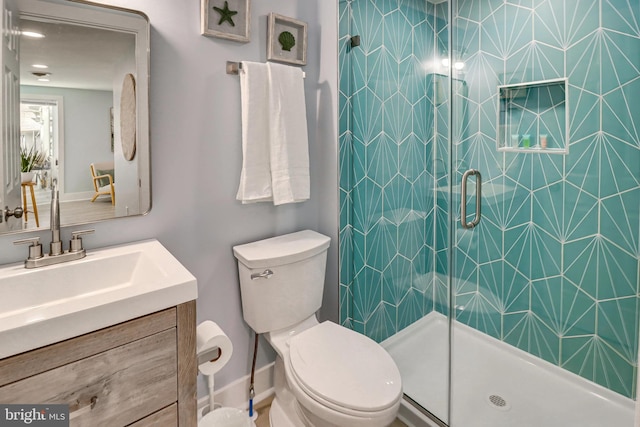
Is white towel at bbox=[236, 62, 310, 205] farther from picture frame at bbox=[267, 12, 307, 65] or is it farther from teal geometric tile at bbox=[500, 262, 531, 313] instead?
teal geometric tile at bbox=[500, 262, 531, 313]

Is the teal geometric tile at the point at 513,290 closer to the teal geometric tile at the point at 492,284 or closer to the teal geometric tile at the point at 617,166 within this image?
the teal geometric tile at the point at 492,284

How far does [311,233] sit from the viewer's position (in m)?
1.83

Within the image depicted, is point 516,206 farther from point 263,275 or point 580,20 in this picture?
point 263,275

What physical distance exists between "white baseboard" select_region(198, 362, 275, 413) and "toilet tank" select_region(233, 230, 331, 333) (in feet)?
1.12

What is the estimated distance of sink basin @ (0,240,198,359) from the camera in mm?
783

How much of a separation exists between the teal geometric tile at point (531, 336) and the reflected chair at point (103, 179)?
1.98 m

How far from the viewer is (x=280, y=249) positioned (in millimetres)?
1602

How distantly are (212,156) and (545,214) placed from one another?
1587 mm

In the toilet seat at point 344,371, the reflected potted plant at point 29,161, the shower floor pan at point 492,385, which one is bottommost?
the shower floor pan at point 492,385

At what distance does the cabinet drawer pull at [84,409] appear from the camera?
33.7 inches

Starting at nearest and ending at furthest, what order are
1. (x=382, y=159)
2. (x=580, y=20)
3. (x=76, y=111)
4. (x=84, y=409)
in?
(x=84, y=409) → (x=76, y=111) → (x=580, y=20) → (x=382, y=159)

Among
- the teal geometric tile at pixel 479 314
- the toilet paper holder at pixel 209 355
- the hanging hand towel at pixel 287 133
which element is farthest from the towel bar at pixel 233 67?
the teal geometric tile at pixel 479 314

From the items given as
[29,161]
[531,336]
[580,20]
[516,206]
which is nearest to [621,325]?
[531,336]

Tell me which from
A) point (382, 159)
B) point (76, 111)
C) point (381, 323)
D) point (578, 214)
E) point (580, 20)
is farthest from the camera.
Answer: point (381, 323)
